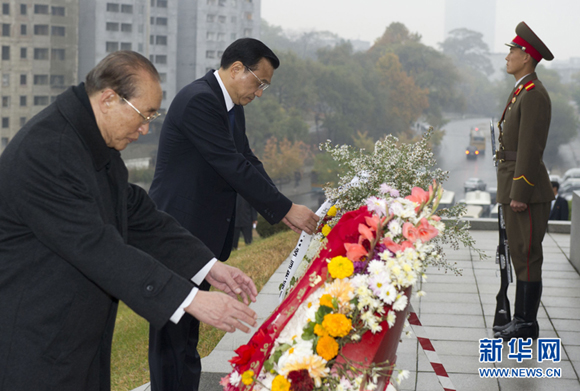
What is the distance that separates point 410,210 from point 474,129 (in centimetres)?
4713

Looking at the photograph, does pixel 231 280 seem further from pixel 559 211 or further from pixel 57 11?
pixel 57 11

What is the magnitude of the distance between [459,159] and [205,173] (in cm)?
4709

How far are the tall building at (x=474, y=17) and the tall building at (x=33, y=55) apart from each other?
32.9 m

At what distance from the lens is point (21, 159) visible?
1688 millimetres

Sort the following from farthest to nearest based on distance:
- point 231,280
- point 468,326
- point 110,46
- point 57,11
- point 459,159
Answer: point 57,11 → point 110,46 → point 459,159 → point 468,326 → point 231,280

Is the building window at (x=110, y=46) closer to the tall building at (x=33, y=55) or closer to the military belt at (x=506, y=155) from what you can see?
the tall building at (x=33, y=55)

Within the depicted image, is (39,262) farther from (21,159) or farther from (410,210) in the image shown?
(410,210)

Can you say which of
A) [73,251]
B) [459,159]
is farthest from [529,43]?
[459,159]

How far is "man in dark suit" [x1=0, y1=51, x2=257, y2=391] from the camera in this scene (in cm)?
169

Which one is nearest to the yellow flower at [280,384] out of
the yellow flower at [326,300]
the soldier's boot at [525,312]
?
the yellow flower at [326,300]

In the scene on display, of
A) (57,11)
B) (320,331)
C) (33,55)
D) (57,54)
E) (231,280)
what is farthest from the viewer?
(57,11)

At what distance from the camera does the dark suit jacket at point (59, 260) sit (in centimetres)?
169

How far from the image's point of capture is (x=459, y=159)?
48031 mm

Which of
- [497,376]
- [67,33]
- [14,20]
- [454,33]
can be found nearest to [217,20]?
[67,33]
